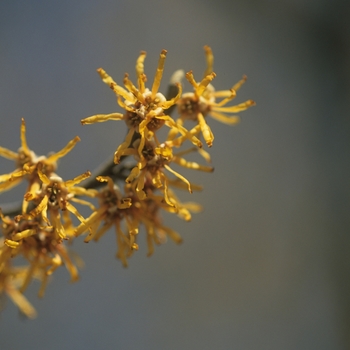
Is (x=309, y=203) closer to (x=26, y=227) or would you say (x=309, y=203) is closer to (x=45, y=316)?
(x=45, y=316)

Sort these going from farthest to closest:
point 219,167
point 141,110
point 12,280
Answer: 1. point 219,167
2. point 12,280
3. point 141,110

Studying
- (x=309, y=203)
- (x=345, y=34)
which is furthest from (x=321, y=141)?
(x=345, y=34)

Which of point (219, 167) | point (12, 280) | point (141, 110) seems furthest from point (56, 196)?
point (219, 167)

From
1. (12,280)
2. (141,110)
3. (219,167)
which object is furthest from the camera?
(219,167)

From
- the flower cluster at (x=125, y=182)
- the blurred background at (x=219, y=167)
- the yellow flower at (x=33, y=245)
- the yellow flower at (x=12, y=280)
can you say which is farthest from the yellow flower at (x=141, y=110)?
the blurred background at (x=219, y=167)

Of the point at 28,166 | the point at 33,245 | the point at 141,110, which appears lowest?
the point at 33,245

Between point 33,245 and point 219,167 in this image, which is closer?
point 33,245

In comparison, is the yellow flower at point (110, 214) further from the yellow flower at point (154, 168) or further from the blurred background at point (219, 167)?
the blurred background at point (219, 167)

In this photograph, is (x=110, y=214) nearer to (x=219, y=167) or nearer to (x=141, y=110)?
(x=141, y=110)
